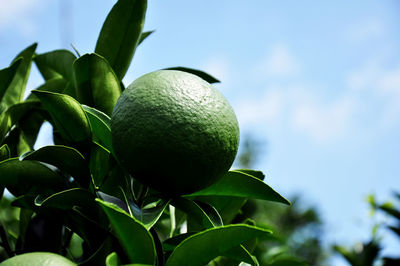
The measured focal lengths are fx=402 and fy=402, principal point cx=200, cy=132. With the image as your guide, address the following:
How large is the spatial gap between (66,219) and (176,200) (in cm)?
25

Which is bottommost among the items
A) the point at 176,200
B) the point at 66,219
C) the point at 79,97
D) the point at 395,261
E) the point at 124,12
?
the point at 395,261

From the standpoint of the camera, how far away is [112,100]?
96 cm

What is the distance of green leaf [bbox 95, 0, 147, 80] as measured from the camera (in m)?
1.00

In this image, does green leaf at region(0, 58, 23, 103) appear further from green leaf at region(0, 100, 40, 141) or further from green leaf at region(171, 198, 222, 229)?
green leaf at region(171, 198, 222, 229)

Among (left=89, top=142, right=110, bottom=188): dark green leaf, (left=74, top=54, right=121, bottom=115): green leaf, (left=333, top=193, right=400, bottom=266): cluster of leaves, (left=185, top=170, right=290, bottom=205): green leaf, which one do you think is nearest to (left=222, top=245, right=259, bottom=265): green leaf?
(left=185, top=170, right=290, bottom=205): green leaf

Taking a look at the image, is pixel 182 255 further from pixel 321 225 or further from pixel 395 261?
pixel 321 225

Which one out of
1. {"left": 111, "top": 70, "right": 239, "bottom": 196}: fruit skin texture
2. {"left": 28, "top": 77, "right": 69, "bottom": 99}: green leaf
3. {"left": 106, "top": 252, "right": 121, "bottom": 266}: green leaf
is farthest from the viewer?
{"left": 28, "top": 77, "right": 69, "bottom": 99}: green leaf

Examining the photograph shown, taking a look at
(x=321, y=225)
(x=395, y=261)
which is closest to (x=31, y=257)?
(x=395, y=261)

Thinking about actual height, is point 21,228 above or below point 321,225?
above

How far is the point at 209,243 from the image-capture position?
685 mm

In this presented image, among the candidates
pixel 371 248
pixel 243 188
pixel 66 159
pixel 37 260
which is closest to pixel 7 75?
pixel 66 159

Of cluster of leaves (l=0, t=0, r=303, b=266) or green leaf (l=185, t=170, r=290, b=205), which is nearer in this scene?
cluster of leaves (l=0, t=0, r=303, b=266)

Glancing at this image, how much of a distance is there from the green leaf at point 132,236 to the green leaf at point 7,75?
541mm

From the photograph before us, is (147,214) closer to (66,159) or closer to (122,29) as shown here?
(66,159)
